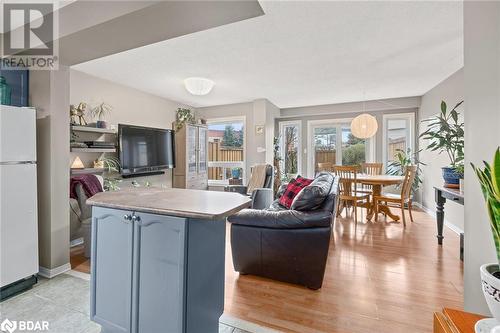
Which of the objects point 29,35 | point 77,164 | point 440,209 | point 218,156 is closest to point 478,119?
point 440,209

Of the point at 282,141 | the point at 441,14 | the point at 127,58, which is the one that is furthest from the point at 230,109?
the point at 441,14

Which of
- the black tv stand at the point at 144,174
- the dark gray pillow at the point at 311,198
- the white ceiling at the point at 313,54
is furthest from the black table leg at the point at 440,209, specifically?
the black tv stand at the point at 144,174

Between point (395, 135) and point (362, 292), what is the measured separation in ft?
15.3

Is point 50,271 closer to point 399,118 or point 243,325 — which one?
point 243,325

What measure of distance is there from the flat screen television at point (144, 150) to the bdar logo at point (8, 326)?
2450 mm

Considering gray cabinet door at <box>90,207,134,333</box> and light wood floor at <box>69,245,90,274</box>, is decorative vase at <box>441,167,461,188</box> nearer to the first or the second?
gray cabinet door at <box>90,207,134,333</box>

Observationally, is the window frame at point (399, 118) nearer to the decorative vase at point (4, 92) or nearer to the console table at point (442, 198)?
the console table at point (442, 198)

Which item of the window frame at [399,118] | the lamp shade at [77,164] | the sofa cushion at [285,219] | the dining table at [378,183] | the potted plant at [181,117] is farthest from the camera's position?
the window frame at [399,118]

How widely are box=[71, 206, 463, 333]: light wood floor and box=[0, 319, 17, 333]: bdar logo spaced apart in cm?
82

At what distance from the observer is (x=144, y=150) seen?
4.39 m

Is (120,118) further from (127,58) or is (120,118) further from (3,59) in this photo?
(3,59)

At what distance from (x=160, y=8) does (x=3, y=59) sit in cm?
194

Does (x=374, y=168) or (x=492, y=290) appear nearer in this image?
(x=492, y=290)

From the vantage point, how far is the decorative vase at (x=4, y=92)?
2188mm
